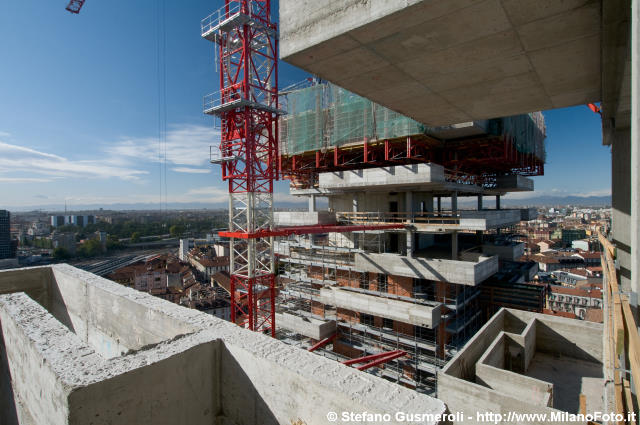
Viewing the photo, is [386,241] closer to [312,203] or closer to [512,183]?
[312,203]

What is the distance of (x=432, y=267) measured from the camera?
41.4ft

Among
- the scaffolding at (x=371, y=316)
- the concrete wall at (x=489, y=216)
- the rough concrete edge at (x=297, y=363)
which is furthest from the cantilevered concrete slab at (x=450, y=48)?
the scaffolding at (x=371, y=316)

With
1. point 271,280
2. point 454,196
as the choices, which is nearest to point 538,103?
point 454,196

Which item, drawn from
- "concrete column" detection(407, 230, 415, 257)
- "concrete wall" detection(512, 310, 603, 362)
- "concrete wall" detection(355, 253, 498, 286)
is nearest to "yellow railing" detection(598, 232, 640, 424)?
"concrete wall" detection(512, 310, 603, 362)

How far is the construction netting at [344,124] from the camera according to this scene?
46.6ft

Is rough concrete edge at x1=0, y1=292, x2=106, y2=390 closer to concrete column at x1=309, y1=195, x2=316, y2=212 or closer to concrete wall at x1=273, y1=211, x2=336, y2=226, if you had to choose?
concrete wall at x1=273, y1=211, x2=336, y2=226

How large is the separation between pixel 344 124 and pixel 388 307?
9322 millimetres

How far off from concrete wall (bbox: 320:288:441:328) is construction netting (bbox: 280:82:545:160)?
294 inches

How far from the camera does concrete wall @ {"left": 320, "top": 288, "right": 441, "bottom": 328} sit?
12074 millimetres

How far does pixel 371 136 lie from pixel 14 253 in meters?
106

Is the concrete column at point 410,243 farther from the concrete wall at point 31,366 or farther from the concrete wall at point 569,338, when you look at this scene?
the concrete wall at point 31,366

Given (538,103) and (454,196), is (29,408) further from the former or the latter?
(454,196)

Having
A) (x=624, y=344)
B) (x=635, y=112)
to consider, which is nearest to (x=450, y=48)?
(x=635, y=112)

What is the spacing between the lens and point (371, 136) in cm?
1514
